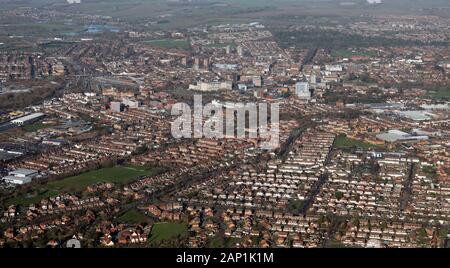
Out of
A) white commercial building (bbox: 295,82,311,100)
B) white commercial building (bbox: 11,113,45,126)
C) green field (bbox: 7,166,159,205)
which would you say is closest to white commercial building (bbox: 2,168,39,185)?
green field (bbox: 7,166,159,205)

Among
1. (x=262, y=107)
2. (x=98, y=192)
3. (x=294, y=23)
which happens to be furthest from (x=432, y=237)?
(x=294, y=23)

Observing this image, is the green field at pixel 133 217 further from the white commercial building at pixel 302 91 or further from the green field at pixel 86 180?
the white commercial building at pixel 302 91

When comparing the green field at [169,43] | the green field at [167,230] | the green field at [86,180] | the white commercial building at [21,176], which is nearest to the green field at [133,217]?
the green field at [167,230]

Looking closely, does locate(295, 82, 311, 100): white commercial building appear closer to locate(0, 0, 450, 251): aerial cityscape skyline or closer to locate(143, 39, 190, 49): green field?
locate(0, 0, 450, 251): aerial cityscape skyline

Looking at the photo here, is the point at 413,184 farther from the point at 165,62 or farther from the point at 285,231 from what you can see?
the point at 165,62

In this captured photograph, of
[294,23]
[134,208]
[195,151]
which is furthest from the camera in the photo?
[294,23]

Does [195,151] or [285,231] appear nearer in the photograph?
[285,231]
